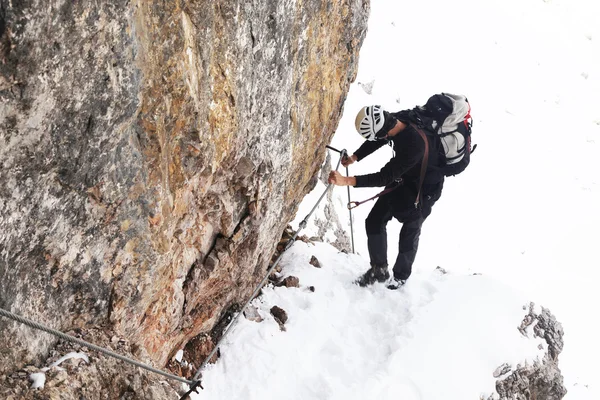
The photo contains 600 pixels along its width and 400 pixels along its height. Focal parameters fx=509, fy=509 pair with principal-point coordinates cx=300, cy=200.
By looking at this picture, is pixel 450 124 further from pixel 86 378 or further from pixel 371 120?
pixel 86 378

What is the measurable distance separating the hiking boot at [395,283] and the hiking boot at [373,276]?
0.12 metres

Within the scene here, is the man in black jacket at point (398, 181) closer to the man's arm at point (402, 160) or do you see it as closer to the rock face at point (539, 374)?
the man's arm at point (402, 160)

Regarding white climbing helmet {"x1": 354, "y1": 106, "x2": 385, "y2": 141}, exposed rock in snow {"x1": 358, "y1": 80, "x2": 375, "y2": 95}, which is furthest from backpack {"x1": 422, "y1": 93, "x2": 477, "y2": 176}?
exposed rock in snow {"x1": 358, "y1": 80, "x2": 375, "y2": 95}

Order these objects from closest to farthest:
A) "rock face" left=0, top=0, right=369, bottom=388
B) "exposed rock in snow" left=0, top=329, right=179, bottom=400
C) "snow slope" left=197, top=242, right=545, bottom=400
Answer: "rock face" left=0, top=0, right=369, bottom=388 < "exposed rock in snow" left=0, top=329, right=179, bottom=400 < "snow slope" left=197, top=242, right=545, bottom=400

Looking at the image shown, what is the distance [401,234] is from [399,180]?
0.84 m

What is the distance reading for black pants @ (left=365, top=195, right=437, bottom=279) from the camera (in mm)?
6504

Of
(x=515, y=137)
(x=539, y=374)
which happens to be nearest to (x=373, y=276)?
(x=539, y=374)

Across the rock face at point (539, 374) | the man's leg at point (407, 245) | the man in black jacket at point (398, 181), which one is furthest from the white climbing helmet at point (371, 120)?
the rock face at point (539, 374)

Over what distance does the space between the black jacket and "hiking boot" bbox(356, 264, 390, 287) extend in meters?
0.99

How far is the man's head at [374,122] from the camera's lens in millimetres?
5520

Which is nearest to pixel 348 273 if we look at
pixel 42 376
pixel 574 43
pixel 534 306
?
pixel 534 306

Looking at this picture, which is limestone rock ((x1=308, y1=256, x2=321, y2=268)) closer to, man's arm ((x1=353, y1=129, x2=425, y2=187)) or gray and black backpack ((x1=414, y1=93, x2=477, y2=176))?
man's arm ((x1=353, y1=129, x2=425, y2=187))

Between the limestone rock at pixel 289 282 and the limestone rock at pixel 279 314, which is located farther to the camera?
the limestone rock at pixel 289 282

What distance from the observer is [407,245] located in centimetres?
665
